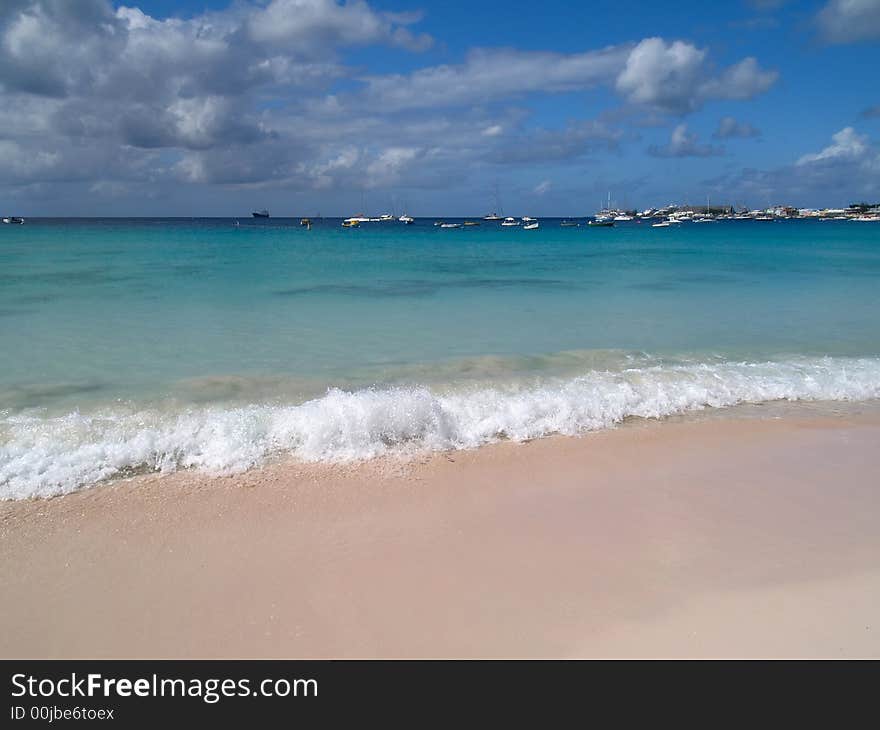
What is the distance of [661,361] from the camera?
1126 centimetres

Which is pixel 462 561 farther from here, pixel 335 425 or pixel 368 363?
pixel 368 363

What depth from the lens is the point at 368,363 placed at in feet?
35.9

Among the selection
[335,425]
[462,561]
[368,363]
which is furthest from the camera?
[368,363]

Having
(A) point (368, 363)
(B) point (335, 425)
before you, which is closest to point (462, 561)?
(B) point (335, 425)

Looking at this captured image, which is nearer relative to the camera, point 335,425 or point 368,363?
point 335,425

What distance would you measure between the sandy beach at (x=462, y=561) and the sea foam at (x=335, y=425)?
1.33 ft

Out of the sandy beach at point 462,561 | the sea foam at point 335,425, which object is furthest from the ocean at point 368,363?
the sandy beach at point 462,561

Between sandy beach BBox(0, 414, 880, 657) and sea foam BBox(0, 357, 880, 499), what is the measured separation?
15.9 inches

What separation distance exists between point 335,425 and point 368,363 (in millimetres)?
4078

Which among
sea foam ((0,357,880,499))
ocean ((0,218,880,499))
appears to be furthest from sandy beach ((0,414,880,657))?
ocean ((0,218,880,499))

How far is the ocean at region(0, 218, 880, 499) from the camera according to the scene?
22.6 feet

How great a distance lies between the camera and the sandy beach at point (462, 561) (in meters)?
3.74

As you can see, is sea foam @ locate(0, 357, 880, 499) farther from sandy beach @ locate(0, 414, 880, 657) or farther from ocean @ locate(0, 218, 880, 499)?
sandy beach @ locate(0, 414, 880, 657)
